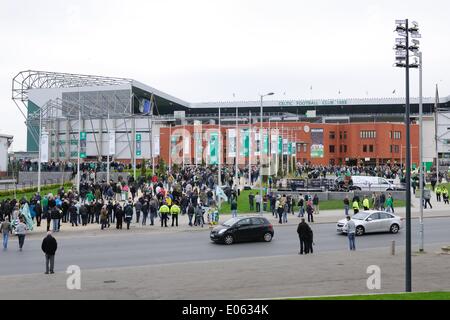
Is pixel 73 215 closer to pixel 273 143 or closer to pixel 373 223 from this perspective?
pixel 373 223

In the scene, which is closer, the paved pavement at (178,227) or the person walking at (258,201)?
the paved pavement at (178,227)

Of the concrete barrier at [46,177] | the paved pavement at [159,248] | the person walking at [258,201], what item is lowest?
the paved pavement at [159,248]

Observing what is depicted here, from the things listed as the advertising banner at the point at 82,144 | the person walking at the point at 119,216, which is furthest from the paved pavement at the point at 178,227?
the advertising banner at the point at 82,144

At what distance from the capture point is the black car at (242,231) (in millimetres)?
26141

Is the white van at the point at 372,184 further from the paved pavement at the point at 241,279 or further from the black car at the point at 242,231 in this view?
the paved pavement at the point at 241,279

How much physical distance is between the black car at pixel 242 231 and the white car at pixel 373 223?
15.3 feet

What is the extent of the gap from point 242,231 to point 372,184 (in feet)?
84.1

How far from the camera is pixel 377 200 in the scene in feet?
130

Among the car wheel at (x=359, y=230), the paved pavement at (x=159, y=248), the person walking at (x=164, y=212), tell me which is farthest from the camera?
the person walking at (x=164, y=212)

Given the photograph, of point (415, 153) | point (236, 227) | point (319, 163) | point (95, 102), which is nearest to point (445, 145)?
point (415, 153)

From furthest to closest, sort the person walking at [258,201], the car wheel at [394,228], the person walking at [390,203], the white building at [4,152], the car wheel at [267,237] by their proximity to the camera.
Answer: the white building at [4,152] → the person walking at [258,201] → the person walking at [390,203] → the car wheel at [394,228] → the car wheel at [267,237]

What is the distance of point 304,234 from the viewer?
22828 mm

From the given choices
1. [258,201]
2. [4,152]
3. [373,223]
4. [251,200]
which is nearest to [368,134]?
[4,152]
